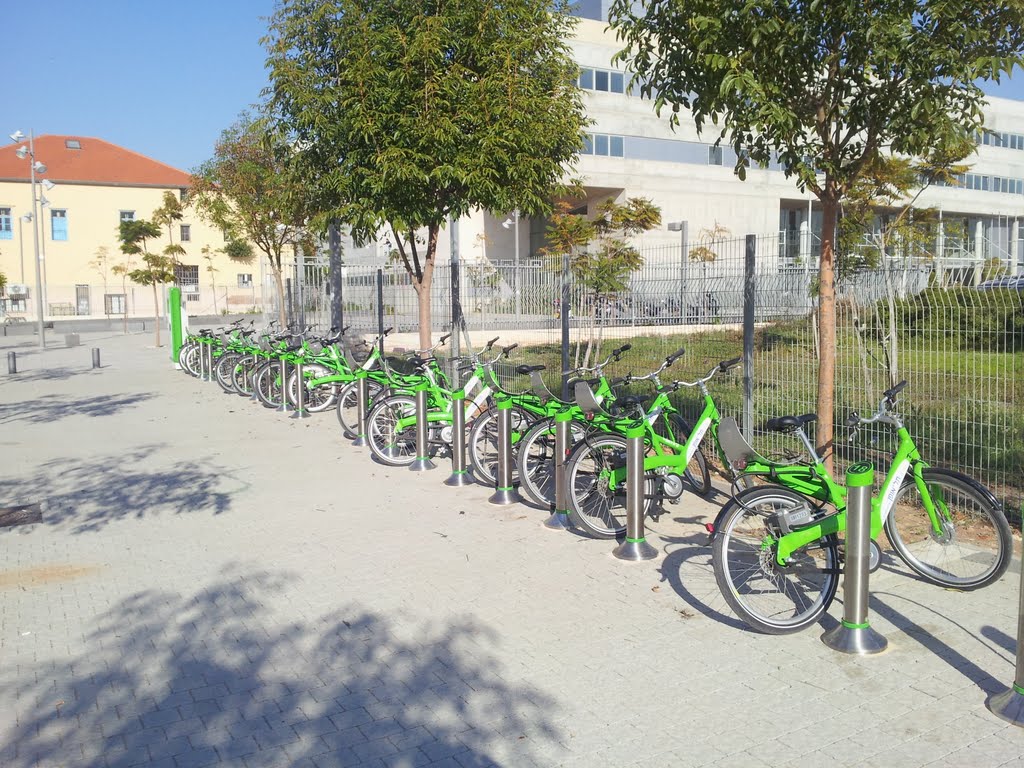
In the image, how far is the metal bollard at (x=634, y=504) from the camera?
5578 mm

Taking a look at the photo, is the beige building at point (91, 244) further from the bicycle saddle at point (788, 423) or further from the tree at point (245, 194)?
the bicycle saddle at point (788, 423)

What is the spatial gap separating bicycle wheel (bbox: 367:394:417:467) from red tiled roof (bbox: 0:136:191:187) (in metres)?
58.1

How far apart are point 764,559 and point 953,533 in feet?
4.23

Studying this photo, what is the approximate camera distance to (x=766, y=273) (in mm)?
7570

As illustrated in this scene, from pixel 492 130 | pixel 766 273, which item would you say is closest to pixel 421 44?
pixel 492 130

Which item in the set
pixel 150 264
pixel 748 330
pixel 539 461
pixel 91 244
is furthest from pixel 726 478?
pixel 91 244

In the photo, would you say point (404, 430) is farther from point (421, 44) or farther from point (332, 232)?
point (332, 232)

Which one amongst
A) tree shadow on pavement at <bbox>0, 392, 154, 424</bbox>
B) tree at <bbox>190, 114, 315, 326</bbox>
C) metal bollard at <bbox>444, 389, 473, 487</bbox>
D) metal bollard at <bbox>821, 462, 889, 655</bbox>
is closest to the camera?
metal bollard at <bbox>821, 462, 889, 655</bbox>

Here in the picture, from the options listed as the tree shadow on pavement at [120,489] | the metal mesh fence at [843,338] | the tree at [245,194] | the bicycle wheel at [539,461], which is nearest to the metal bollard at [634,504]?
the bicycle wheel at [539,461]

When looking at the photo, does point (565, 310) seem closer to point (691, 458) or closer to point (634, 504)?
point (691, 458)

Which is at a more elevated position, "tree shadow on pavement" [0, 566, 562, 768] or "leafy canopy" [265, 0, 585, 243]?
"leafy canopy" [265, 0, 585, 243]

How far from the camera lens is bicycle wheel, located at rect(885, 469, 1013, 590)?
4.80 m

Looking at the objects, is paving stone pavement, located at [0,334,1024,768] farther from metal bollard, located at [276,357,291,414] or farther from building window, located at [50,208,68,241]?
building window, located at [50,208,68,241]

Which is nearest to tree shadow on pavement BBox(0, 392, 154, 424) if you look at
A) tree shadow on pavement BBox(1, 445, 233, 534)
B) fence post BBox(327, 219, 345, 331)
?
fence post BBox(327, 219, 345, 331)
